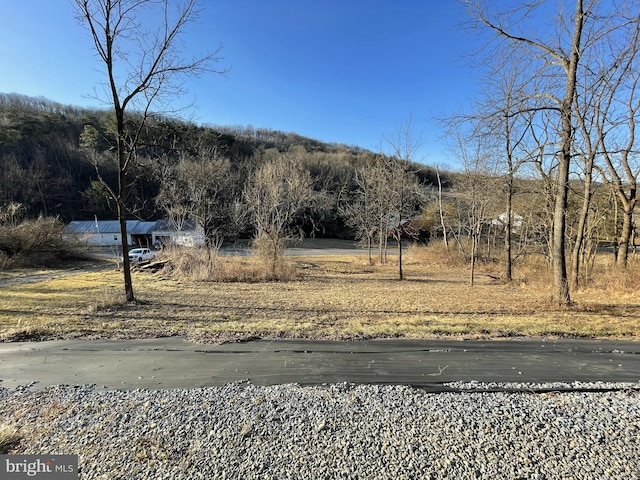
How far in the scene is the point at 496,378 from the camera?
410 cm

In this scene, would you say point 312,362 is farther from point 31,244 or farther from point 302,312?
point 31,244

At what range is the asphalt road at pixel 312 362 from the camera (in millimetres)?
4082

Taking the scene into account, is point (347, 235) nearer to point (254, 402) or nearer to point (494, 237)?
point (494, 237)

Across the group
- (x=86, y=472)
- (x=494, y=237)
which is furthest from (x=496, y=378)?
(x=494, y=237)

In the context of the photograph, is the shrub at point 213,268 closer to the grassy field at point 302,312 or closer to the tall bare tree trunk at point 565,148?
the grassy field at point 302,312

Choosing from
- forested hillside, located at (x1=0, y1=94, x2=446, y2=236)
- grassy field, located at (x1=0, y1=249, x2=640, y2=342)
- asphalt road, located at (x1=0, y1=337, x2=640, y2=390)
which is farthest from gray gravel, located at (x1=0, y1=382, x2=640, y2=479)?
forested hillside, located at (x1=0, y1=94, x2=446, y2=236)

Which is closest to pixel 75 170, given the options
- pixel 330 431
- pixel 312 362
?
pixel 312 362

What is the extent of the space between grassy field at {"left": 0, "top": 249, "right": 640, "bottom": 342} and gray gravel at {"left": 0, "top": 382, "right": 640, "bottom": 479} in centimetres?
226

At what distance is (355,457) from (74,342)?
5.50m

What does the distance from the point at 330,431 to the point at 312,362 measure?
165 centimetres

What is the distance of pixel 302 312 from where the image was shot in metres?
8.79

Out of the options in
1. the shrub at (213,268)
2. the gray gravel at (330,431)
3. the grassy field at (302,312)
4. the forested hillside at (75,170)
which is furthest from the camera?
the forested hillside at (75,170)

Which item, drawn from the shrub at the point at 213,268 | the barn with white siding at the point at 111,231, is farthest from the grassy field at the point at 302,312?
the barn with white siding at the point at 111,231

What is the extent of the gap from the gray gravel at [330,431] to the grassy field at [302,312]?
2.26 metres
